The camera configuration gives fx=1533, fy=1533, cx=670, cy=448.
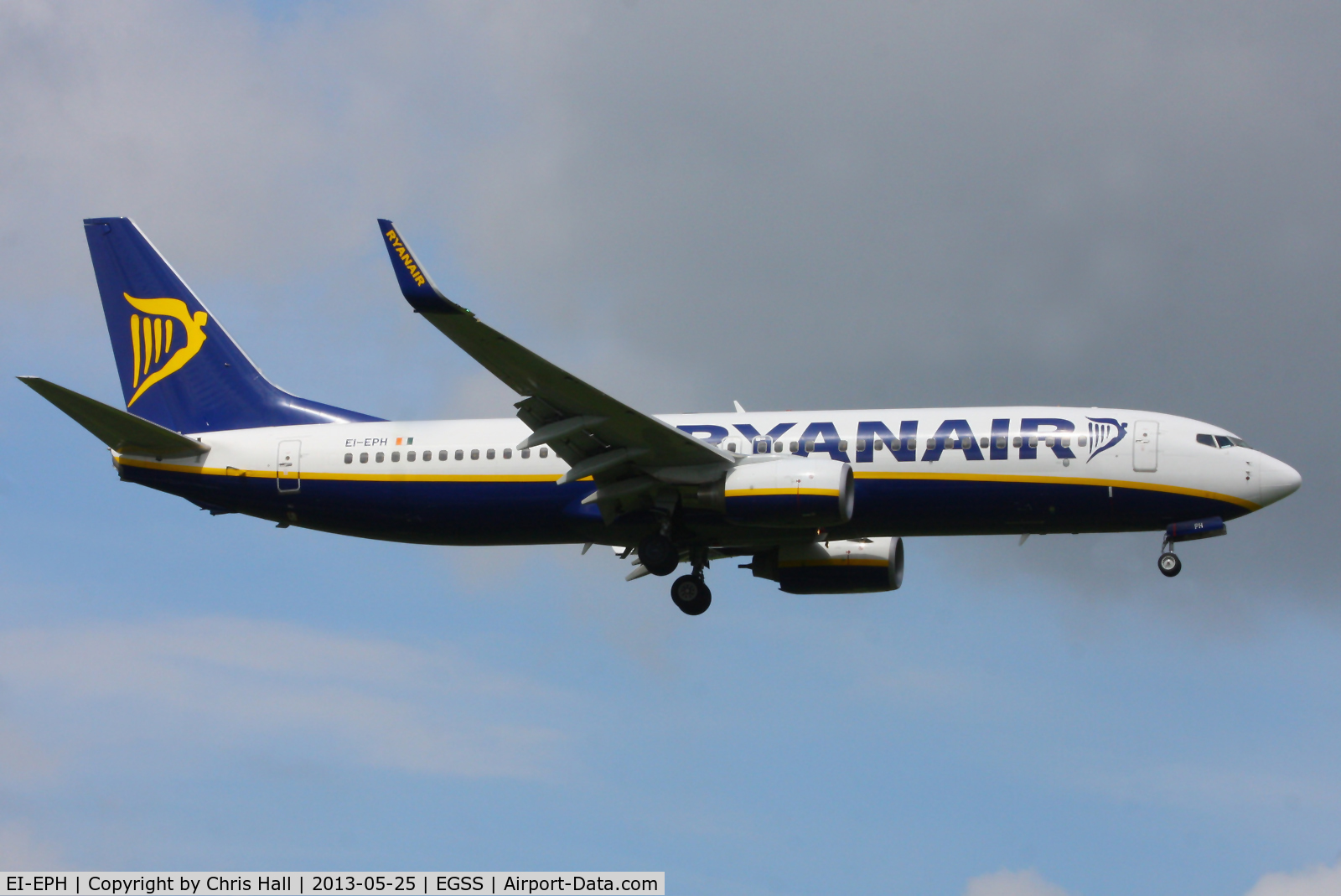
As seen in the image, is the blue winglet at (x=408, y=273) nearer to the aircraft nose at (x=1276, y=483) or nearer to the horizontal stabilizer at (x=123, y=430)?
the horizontal stabilizer at (x=123, y=430)

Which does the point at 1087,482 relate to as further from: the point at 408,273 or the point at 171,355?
the point at 171,355

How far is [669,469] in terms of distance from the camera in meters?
35.5

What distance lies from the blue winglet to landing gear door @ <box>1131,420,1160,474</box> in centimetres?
1575

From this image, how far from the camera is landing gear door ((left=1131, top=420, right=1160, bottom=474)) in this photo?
34.6 m

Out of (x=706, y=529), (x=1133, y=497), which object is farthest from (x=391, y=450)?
(x=1133, y=497)

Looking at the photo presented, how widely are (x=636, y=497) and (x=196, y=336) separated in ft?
47.4

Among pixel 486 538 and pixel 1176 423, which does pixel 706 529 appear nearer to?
pixel 486 538

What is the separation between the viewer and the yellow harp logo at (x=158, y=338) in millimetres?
42062

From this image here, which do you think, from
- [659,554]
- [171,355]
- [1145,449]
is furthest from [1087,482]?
[171,355]

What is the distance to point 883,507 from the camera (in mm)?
34938

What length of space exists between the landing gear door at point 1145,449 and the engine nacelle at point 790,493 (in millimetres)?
6453

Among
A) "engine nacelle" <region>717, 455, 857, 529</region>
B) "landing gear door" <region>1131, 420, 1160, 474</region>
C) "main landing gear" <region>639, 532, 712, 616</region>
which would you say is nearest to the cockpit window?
"landing gear door" <region>1131, 420, 1160, 474</region>

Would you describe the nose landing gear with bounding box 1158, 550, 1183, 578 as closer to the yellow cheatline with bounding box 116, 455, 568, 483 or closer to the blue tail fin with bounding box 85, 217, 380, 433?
the yellow cheatline with bounding box 116, 455, 568, 483

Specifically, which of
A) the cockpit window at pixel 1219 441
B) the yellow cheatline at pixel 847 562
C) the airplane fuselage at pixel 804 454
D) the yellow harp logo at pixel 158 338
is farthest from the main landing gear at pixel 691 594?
the yellow harp logo at pixel 158 338
